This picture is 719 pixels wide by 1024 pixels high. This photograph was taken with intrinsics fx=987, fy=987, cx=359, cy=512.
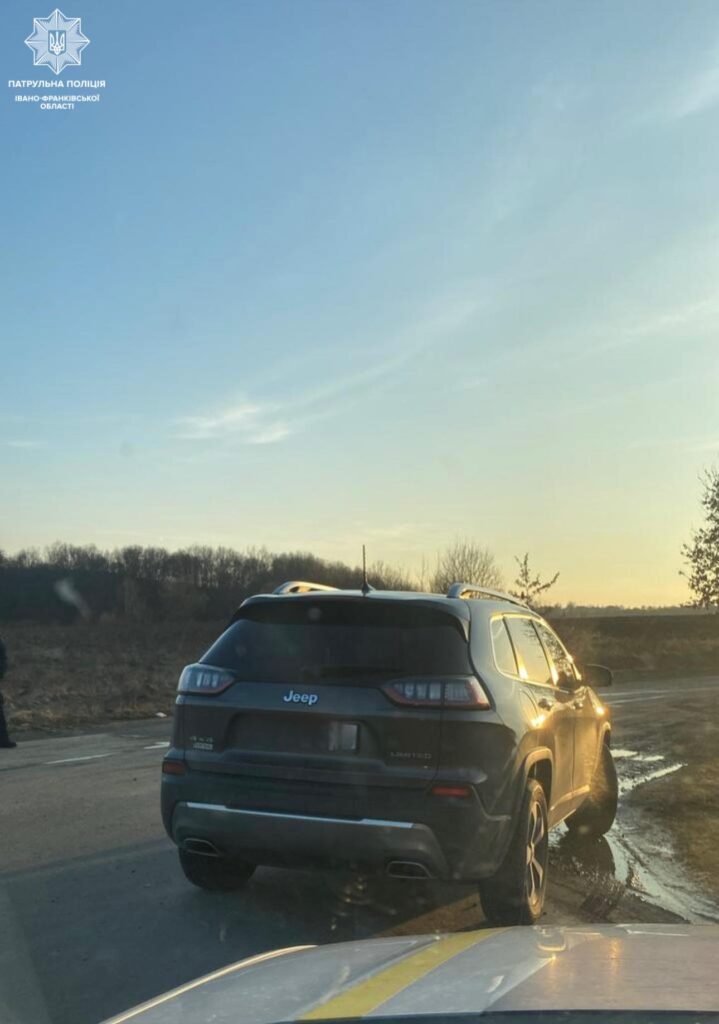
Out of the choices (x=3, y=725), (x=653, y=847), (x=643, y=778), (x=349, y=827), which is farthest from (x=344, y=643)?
(x=3, y=725)

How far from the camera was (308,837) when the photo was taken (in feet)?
16.3

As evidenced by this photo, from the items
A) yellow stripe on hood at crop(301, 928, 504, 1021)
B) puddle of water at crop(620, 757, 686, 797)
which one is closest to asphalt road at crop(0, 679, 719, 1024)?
yellow stripe on hood at crop(301, 928, 504, 1021)

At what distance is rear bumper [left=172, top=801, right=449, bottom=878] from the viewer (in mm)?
4809

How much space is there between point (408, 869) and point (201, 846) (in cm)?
116

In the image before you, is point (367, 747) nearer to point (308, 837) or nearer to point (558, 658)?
point (308, 837)

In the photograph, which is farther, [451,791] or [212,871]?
[212,871]

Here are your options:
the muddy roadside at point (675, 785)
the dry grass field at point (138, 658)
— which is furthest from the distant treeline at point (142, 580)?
the muddy roadside at point (675, 785)

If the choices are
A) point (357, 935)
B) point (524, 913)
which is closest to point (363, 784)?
point (357, 935)

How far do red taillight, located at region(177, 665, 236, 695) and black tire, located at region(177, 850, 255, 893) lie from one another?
969 mm

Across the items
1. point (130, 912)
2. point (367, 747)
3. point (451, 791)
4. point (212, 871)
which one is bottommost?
point (130, 912)

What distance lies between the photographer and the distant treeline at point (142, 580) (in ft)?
277

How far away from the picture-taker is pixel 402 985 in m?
2.56

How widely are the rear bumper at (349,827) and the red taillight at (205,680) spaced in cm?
49

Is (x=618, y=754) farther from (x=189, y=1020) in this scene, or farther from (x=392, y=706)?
(x=189, y=1020)
